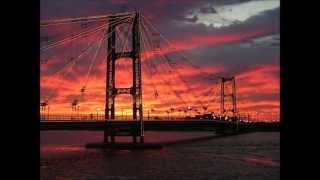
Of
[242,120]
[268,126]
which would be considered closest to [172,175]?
[268,126]

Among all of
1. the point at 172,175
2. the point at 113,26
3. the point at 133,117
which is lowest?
the point at 172,175
